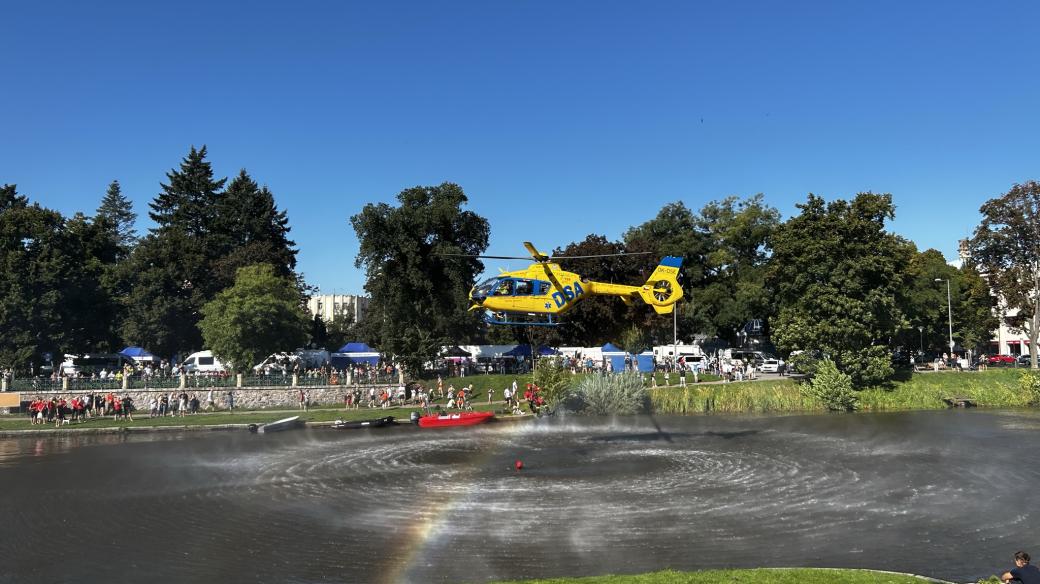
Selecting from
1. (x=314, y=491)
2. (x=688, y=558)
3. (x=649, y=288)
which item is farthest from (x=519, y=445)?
(x=688, y=558)

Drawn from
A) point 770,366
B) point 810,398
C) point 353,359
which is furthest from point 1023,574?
point 353,359

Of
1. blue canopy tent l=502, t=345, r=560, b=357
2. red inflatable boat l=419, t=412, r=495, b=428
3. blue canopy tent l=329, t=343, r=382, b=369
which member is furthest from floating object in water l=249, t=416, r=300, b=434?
blue canopy tent l=502, t=345, r=560, b=357

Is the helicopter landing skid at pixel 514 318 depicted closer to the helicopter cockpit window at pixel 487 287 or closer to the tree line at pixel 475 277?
the helicopter cockpit window at pixel 487 287

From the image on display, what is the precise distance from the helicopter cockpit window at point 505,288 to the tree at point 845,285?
98.7 ft

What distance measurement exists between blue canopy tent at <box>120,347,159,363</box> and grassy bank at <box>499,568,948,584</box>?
259 feet

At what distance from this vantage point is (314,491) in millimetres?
26656

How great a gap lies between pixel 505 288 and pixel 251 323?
35.5 metres

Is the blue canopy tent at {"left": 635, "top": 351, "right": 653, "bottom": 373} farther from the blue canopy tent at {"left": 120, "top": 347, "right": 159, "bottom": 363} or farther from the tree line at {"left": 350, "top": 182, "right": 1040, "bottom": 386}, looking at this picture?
the blue canopy tent at {"left": 120, "top": 347, "right": 159, "bottom": 363}

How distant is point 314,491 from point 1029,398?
57992 millimetres

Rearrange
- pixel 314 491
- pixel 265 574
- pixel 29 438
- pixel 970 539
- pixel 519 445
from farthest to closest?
pixel 29 438 < pixel 519 445 < pixel 314 491 < pixel 970 539 < pixel 265 574

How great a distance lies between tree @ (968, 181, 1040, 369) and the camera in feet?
214

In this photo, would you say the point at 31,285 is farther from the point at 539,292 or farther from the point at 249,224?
the point at 539,292

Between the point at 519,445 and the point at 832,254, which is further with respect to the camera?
the point at 832,254

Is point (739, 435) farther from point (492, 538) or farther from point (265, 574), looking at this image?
point (265, 574)
